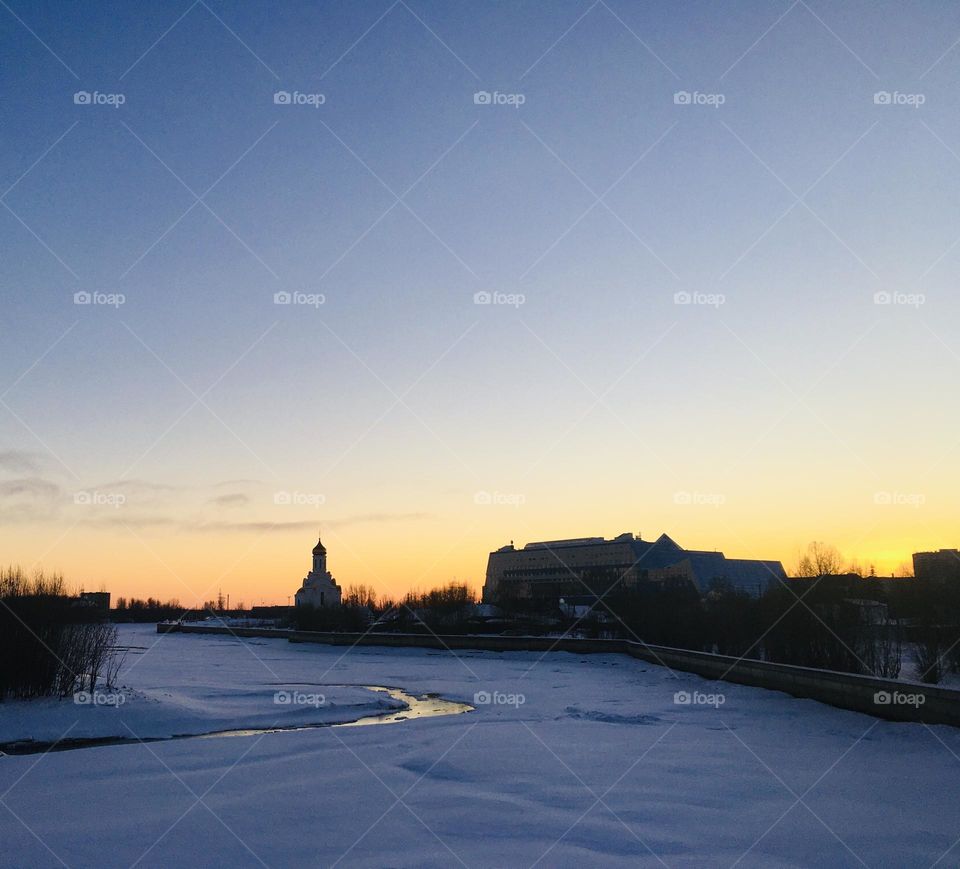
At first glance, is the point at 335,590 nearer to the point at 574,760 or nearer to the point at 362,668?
the point at 362,668

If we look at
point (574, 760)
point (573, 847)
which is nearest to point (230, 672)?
point (574, 760)

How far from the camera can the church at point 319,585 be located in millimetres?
124250

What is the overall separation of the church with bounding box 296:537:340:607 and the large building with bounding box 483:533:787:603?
2589 centimetres

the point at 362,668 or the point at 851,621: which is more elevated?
the point at 851,621

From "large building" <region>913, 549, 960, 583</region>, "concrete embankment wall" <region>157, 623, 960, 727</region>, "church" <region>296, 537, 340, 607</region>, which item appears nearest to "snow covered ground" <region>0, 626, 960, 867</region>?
Result: "concrete embankment wall" <region>157, 623, 960, 727</region>

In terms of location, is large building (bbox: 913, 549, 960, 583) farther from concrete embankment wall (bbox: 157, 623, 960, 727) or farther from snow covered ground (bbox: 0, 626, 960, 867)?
snow covered ground (bbox: 0, 626, 960, 867)

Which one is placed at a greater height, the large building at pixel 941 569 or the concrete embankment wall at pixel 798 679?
the large building at pixel 941 569

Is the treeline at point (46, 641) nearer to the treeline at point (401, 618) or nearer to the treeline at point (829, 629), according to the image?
the treeline at point (829, 629)

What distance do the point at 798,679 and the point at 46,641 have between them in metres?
18.8

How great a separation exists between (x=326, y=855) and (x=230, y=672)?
2714cm

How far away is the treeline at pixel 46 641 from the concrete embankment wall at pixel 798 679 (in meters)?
17.7

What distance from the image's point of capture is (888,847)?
8.00 meters

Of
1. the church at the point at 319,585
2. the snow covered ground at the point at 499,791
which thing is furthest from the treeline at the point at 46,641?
the church at the point at 319,585

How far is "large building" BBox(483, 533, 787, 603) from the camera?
122500mm
